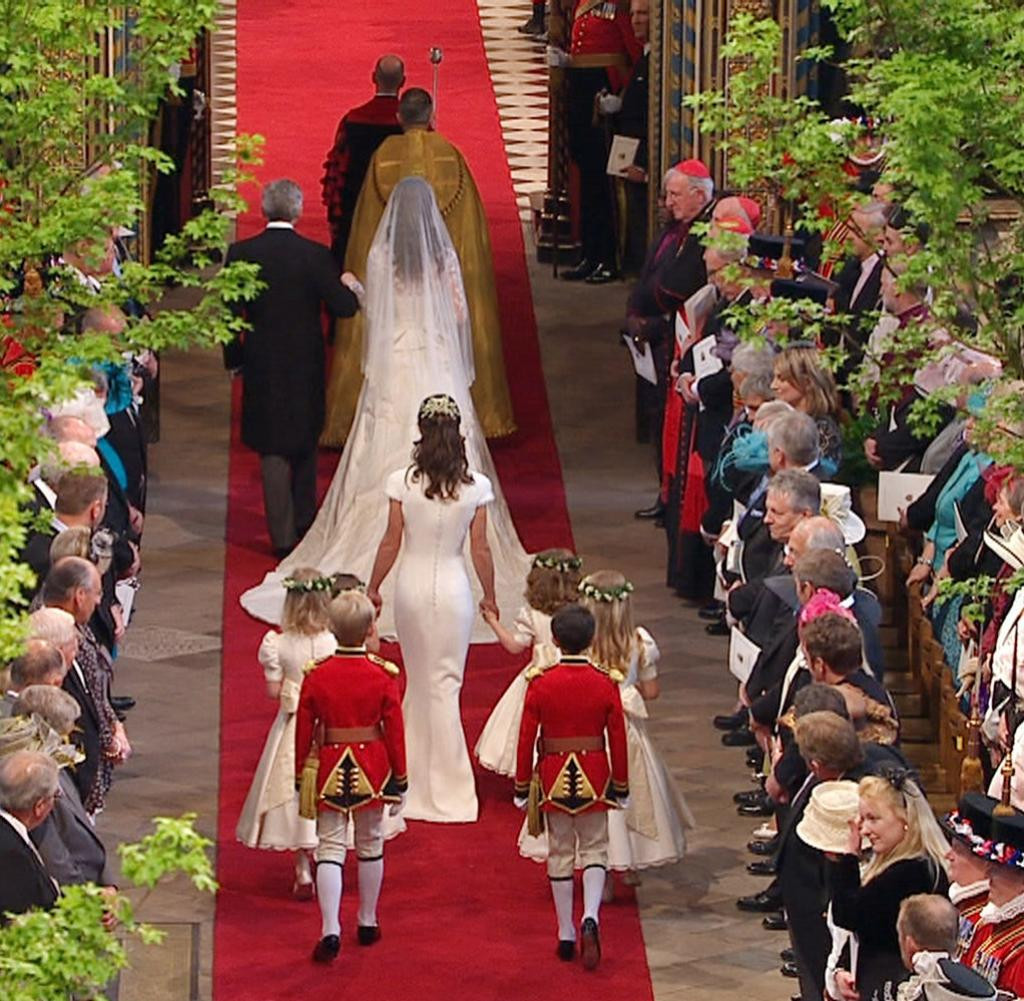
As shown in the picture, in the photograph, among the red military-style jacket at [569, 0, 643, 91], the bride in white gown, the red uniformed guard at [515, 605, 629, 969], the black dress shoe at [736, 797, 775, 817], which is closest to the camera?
the red uniformed guard at [515, 605, 629, 969]

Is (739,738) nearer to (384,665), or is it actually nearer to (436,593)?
(436,593)

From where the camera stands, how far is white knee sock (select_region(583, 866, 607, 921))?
445 inches

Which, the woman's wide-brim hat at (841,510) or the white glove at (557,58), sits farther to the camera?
the white glove at (557,58)

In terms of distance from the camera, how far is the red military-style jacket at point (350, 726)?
1108cm

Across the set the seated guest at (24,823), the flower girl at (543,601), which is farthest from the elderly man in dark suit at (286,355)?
the seated guest at (24,823)

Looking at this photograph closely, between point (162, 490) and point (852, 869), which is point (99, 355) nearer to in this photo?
point (852, 869)

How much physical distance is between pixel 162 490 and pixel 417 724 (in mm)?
4882

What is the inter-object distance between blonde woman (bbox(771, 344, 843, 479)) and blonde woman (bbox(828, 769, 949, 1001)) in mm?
3251

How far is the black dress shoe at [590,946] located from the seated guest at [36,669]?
7.54 ft

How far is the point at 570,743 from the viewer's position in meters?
11.1

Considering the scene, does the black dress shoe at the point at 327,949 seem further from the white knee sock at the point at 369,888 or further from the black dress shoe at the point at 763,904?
the black dress shoe at the point at 763,904

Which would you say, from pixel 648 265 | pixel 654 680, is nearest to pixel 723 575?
pixel 654 680

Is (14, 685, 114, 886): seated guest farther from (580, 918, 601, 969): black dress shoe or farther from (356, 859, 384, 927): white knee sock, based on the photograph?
(580, 918, 601, 969): black dress shoe

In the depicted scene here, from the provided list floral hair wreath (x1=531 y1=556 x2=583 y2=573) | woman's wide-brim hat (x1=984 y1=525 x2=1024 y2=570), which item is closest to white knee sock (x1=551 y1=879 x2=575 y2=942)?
floral hair wreath (x1=531 y1=556 x2=583 y2=573)
